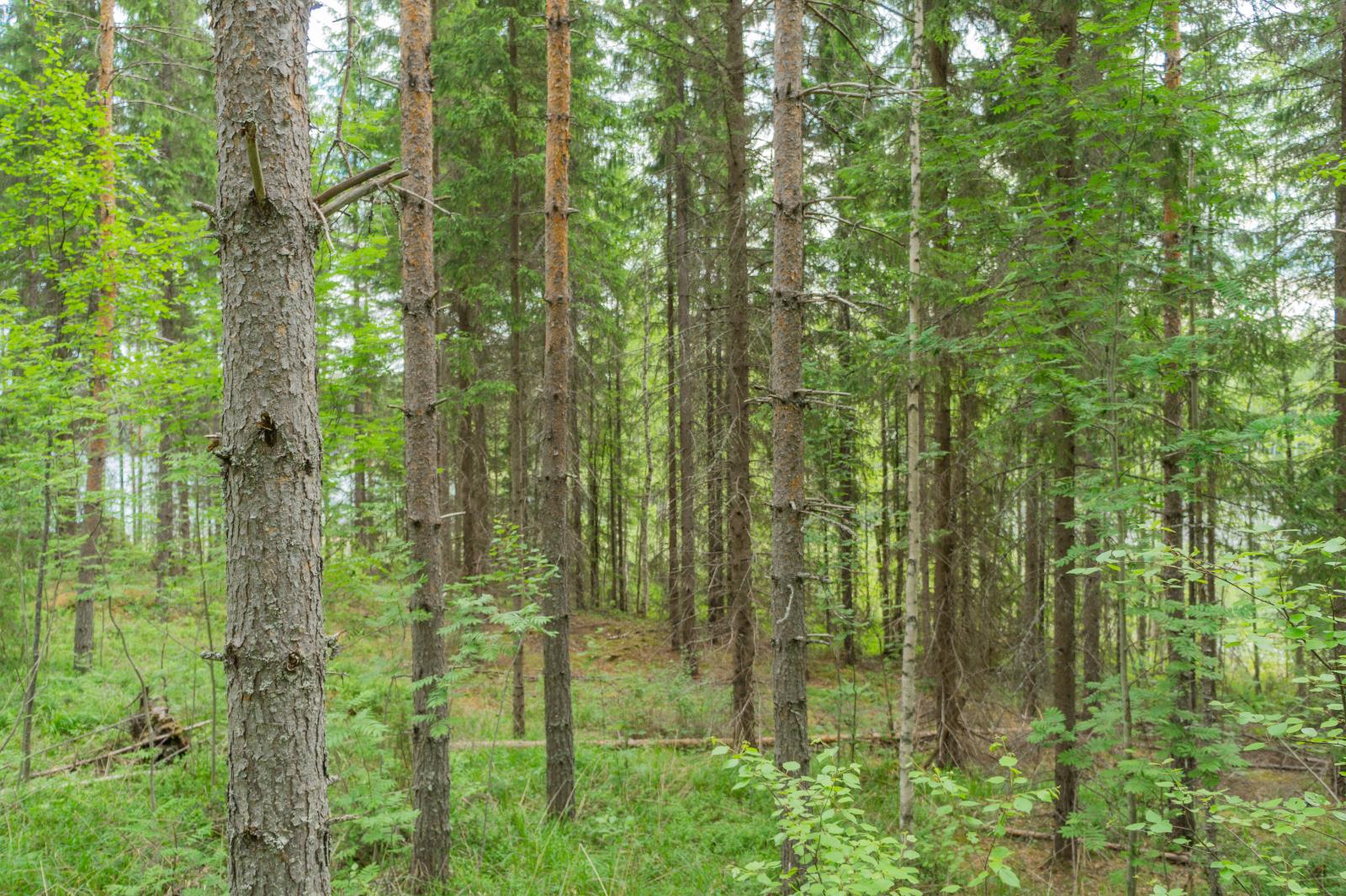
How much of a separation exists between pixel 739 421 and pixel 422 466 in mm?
4128

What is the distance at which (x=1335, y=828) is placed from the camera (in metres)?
6.89

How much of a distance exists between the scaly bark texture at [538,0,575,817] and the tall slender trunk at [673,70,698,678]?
85.2 inches

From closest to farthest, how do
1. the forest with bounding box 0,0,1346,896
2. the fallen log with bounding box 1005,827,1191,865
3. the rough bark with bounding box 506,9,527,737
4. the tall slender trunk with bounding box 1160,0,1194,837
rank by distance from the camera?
the forest with bounding box 0,0,1346,896, the tall slender trunk with bounding box 1160,0,1194,837, the fallen log with bounding box 1005,827,1191,865, the rough bark with bounding box 506,9,527,737

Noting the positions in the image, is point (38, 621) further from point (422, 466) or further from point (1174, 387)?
point (1174, 387)

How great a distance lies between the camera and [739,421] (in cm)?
848

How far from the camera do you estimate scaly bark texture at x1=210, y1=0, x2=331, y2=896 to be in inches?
90.7

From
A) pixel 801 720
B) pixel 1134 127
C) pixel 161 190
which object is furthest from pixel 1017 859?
pixel 161 190

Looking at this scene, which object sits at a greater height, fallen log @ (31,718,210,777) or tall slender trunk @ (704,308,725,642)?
tall slender trunk @ (704,308,725,642)

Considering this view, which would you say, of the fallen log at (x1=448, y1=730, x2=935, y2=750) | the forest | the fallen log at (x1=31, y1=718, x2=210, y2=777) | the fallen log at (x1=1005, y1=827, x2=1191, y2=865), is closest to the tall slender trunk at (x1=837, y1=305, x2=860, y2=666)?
the forest

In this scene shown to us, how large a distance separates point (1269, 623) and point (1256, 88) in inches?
360

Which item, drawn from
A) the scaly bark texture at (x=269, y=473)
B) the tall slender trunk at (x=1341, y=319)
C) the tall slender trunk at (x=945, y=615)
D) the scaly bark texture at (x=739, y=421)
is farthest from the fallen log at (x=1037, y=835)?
the scaly bark texture at (x=269, y=473)

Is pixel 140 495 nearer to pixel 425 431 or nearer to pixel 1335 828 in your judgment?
pixel 425 431

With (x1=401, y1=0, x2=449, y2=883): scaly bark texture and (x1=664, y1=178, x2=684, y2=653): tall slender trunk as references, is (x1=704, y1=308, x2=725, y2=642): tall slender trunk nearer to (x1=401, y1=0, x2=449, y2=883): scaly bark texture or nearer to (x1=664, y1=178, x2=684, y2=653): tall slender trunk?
(x1=664, y1=178, x2=684, y2=653): tall slender trunk

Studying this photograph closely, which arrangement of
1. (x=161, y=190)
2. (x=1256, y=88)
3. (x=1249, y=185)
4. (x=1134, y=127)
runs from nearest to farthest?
(x=1134, y=127) → (x=1256, y=88) → (x=1249, y=185) → (x=161, y=190)
